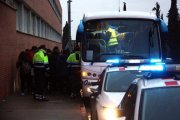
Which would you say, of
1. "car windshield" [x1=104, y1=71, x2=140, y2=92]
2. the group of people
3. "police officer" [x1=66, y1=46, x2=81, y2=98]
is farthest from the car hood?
"police officer" [x1=66, y1=46, x2=81, y2=98]

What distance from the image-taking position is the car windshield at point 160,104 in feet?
19.0

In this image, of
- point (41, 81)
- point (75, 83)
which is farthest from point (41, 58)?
point (75, 83)

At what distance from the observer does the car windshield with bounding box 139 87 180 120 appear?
579 centimetres

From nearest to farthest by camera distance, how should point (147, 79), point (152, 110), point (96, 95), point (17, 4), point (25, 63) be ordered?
point (152, 110)
point (147, 79)
point (96, 95)
point (25, 63)
point (17, 4)

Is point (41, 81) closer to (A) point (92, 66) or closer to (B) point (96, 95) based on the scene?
(A) point (92, 66)

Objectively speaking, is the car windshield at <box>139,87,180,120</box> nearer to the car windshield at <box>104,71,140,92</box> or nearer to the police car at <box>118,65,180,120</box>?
the police car at <box>118,65,180,120</box>

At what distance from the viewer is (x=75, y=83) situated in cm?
2023

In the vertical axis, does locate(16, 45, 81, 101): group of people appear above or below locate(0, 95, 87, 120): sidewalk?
above

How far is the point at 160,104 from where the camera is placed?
5.89m

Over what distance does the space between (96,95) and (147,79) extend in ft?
15.5

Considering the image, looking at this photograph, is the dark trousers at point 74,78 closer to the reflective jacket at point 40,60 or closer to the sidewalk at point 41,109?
the sidewalk at point 41,109

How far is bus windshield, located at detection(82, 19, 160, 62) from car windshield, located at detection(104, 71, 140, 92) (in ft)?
15.1

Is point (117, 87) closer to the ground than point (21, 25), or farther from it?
closer to the ground

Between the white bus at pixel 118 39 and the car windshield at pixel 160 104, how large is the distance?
9879 millimetres
